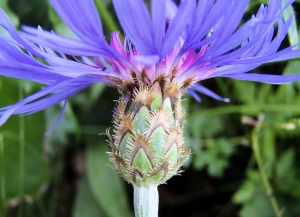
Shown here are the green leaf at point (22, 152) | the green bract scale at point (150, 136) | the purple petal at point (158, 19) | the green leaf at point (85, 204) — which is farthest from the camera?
the green leaf at point (85, 204)

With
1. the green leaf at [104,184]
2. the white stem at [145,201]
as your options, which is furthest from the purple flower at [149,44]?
the green leaf at [104,184]

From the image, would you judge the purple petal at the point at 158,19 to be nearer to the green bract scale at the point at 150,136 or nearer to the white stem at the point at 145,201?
the green bract scale at the point at 150,136

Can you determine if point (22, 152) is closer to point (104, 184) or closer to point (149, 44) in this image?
point (104, 184)

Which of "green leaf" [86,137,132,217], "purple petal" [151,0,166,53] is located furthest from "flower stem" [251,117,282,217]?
"purple petal" [151,0,166,53]

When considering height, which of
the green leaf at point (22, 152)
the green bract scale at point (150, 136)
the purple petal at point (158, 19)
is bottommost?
the green bract scale at point (150, 136)

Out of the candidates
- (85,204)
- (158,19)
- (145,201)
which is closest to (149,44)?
(158,19)

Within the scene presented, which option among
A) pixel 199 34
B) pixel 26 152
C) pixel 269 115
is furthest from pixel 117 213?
pixel 199 34
